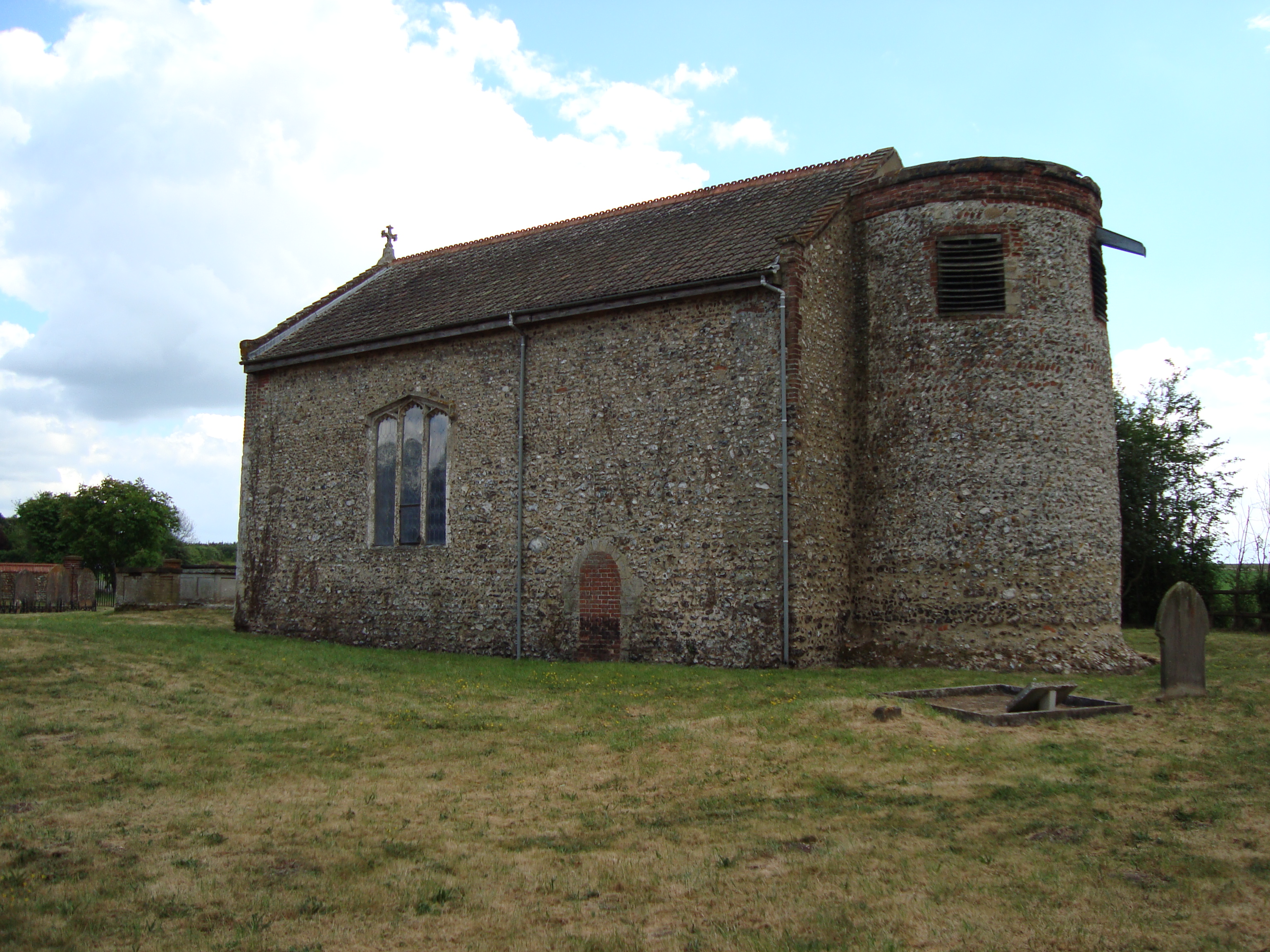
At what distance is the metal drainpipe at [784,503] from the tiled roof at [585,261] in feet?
4.20

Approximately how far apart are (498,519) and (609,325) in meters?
4.40

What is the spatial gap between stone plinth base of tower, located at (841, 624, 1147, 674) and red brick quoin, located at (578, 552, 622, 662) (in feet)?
14.1

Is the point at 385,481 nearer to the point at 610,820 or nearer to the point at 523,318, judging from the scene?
the point at 523,318

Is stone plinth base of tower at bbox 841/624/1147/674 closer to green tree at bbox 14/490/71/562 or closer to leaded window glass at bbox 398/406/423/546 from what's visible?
leaded window glass at bbox 398/406/423/546

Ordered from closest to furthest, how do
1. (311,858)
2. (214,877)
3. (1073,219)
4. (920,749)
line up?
(214,877), (311,858), (920,749), (1073,219)

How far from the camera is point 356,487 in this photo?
2073cm

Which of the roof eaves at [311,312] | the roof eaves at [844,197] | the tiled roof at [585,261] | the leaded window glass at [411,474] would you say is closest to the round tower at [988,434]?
the roof eaves at [844,197]

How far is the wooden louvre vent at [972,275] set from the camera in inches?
640

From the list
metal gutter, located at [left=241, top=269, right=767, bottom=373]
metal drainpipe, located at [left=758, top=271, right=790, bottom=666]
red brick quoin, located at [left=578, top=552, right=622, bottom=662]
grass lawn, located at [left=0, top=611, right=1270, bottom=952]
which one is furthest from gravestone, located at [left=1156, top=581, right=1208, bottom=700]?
red brick quoin, located at [left=578, top=552, right=622, bottom=662]

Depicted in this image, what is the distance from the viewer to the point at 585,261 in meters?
20.0

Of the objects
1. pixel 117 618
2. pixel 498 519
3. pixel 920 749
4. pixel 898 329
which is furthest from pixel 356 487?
pixel 920 749

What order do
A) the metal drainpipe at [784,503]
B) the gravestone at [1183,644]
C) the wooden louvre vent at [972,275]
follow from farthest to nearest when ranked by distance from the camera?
1. the wooden louvre vent at [972,275]
2. the metal drainpipe at [784,503]
3. the gravestone at [1183,644]

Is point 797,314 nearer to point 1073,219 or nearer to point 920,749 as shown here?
point 1073,219

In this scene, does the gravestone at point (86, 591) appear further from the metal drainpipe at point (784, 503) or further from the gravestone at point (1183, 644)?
the gravestone at point (1183, 644)
